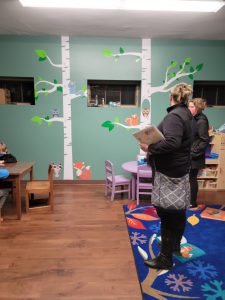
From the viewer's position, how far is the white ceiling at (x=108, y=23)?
10.2 feet

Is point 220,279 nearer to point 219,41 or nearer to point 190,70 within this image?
point 190,70

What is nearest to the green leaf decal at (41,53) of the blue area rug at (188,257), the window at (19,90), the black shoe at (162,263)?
the window at (19,90)

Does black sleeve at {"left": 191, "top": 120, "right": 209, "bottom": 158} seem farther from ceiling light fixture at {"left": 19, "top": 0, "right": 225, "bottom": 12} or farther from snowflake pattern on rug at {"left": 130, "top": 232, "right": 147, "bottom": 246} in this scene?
ceiling light fixture at {"left": 19, "top": 0, "right": 225, "bottom": 12}

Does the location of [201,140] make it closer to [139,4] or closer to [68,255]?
[139,4]

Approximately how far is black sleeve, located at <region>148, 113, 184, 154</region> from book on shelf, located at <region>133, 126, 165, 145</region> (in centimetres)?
4

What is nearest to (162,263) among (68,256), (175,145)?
(68,256)

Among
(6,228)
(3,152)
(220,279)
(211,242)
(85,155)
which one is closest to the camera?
(220,279)

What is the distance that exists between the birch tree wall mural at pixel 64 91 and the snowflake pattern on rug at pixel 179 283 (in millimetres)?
3060

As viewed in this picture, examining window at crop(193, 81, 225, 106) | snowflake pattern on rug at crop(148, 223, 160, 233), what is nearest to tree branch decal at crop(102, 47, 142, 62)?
window at crop(193, 81, 225, 106)

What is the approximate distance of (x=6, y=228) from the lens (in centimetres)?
262

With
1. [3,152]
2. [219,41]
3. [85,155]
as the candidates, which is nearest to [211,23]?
[219,41]

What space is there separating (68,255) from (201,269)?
126 cm

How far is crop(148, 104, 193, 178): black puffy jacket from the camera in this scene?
5.24ft

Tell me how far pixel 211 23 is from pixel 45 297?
13.7ft
